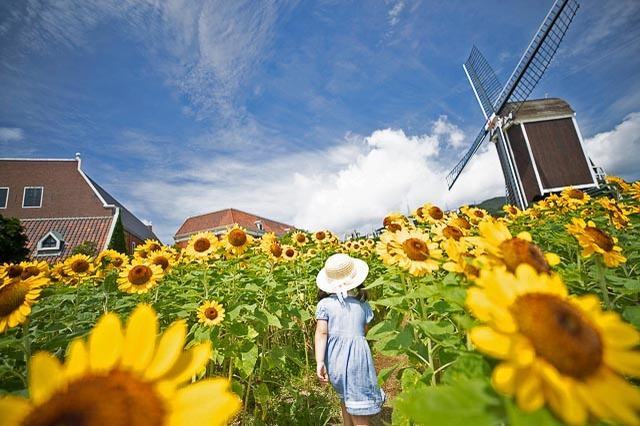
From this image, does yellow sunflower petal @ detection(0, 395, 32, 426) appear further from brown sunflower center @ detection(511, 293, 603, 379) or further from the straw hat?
the straw hat

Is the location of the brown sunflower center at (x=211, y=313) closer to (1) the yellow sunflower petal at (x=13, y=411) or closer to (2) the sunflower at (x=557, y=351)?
(1) the yellow sunflower petal at (x=13, y=411)

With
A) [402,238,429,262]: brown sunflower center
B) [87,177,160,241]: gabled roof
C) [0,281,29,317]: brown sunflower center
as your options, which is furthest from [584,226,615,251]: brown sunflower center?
[87,177,160,241]: gabled roof

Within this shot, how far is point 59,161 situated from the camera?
28.5 metres

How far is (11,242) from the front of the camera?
25.5 ft

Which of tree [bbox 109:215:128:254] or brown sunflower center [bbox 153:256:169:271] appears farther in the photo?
tree [bbox 109:215:128:254]

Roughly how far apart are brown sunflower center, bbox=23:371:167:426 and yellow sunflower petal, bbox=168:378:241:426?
0.03 metres

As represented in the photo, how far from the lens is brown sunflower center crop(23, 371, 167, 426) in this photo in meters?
0.51

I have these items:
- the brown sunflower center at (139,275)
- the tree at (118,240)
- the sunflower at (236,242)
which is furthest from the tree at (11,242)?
the tree at (118,240)

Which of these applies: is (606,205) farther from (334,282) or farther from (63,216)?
(63,216)

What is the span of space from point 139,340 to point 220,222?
149 feet

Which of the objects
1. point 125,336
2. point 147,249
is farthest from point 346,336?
point 147,249

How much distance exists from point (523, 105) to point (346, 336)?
22.1 metres

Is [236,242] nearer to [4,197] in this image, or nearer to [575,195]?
[575,195]

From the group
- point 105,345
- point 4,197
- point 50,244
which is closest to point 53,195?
point 4,197
